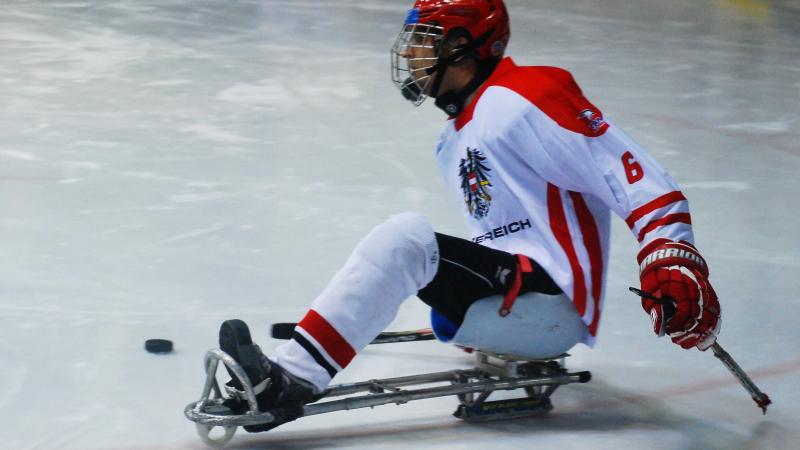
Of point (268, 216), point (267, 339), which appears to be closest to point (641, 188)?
point (267, 339)

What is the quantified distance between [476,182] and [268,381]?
0.61m

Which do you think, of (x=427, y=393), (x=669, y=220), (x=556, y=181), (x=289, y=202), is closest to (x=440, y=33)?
(x=556, y=181)

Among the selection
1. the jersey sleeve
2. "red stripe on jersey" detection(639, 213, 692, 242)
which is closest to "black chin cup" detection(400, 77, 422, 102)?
the jersey sleeve

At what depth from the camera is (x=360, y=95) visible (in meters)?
5.76

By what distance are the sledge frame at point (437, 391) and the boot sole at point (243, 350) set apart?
0.5 inches

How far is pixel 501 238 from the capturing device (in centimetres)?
252

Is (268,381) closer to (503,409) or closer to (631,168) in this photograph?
(503,409)

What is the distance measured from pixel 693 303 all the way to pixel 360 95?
3718 millimetres

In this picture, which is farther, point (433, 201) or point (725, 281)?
point (433, 201)

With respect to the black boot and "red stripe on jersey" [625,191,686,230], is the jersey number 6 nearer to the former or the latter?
"red stripe on jersey" [625,191,686,230]

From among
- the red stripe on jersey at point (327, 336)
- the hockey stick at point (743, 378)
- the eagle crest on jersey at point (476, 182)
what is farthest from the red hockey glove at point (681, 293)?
the red stripe on jersey at point (327, 336)

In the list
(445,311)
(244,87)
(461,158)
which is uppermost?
(461,158)

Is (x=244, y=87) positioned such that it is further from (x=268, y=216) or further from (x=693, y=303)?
(x=693, y=303)

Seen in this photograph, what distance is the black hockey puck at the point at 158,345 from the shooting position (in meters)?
2.90
